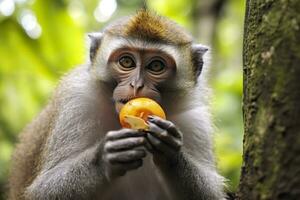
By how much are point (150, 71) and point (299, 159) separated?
2189 millimetres

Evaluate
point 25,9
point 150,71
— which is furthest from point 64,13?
point 150,71

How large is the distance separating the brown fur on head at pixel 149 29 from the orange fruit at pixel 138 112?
88 centimetres

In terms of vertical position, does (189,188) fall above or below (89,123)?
below

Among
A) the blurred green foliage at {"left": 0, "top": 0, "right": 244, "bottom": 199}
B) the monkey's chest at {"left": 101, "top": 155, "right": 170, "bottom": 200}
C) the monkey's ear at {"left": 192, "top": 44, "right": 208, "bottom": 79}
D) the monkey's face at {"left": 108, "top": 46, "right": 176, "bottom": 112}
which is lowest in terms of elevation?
the monkey's chest at {"left": 101, "top": 155, "right": 170, "bottom": 200}

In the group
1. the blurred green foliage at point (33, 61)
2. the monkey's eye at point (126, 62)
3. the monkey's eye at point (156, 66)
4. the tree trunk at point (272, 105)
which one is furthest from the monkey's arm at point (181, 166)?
the blurred green foliage at point (33, 61)

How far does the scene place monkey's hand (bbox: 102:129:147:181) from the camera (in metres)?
3.93

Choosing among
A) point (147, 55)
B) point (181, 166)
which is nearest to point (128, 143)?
point (181, 166)

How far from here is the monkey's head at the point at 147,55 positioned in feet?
15.2

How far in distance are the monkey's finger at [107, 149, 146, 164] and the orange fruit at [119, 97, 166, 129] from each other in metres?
0.17

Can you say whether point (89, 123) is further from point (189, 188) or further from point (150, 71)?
point (189, 188)

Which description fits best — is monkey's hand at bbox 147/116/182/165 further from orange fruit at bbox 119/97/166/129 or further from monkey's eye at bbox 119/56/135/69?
monkey's eye at bbox 119/56/135/69

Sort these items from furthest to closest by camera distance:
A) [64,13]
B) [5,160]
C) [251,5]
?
[5,160] → [64,13] → [251,5]

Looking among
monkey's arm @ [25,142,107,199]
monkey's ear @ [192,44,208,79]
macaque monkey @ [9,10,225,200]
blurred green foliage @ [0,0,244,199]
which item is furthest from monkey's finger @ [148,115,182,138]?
blurred green foliage @ [0,0,244,199]

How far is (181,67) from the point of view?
5.02 m
